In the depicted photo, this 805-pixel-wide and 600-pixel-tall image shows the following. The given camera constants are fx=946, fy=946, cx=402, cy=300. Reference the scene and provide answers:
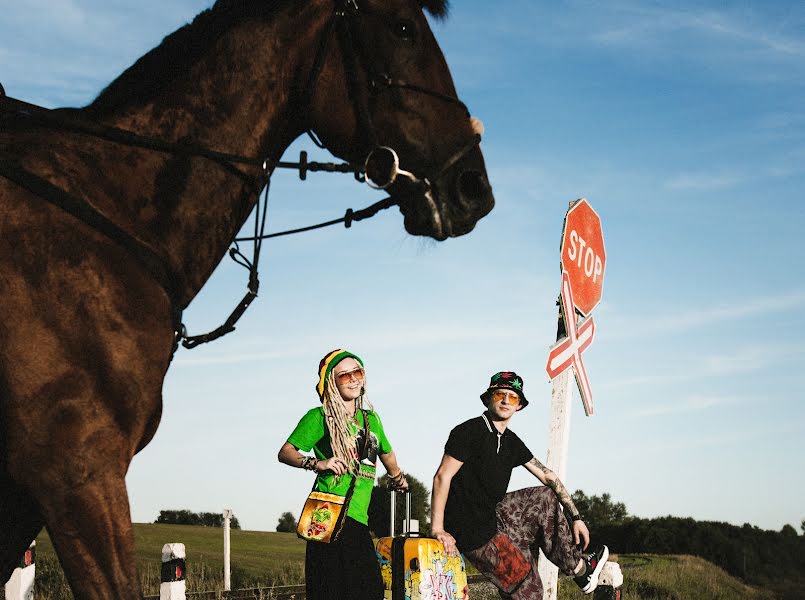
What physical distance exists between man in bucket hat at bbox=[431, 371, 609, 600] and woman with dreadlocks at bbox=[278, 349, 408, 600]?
2.27ft

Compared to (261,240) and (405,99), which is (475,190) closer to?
(405,99)

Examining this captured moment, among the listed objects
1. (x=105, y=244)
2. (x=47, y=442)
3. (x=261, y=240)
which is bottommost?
(x=47, y=442)

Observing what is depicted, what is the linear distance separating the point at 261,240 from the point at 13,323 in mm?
1170

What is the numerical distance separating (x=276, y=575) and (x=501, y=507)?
13878mm

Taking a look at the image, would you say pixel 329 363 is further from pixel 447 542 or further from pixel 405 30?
pixel 405 30

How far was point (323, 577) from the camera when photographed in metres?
5.94

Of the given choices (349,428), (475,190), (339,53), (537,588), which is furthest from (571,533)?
(339,53)

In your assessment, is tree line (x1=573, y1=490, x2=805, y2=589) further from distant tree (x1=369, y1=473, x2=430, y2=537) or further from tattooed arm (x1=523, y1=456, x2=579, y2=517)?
tattooed arm (x1=523, y1=456, x2=579, y2=517)

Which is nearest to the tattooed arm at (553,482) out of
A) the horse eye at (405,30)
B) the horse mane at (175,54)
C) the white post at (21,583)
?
the white post at (21,583)

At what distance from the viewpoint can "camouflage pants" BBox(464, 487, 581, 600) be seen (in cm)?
689

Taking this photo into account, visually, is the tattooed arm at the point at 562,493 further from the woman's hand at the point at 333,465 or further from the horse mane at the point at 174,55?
the horse mane at the point at 174,55

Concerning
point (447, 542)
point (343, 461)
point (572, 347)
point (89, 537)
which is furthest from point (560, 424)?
point (89, 537)

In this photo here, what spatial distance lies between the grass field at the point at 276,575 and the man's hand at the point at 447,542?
669cm

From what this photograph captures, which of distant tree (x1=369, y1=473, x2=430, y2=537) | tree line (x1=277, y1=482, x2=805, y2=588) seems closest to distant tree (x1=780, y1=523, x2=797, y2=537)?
tree line (x1=277, y1=482, x2=805, y2=588)
